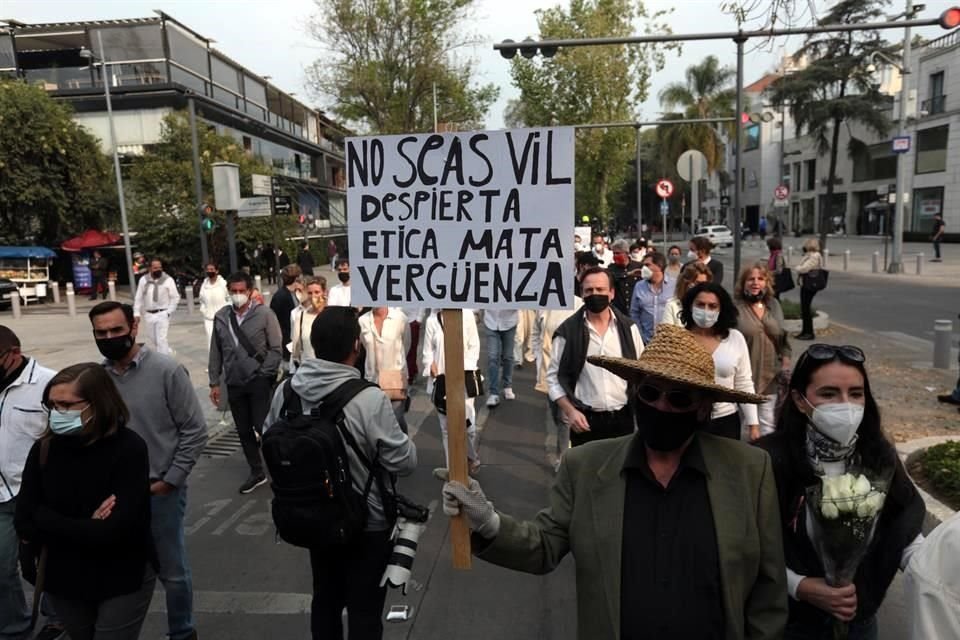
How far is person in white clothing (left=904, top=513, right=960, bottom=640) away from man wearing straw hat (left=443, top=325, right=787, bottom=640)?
40 cm

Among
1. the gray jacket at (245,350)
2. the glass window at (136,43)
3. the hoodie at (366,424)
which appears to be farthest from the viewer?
the glass window at (136,43)

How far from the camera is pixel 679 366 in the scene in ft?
6.33

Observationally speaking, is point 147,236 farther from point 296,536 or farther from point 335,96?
point 296,536

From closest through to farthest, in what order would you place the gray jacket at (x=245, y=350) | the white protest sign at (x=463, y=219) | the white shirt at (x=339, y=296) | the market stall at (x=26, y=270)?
1. the white protest sign at (x=463, y=219)
2. the gray jacket at (x=245, y=350)
3. the white shirt at (x=339, y=296)
4. the market stall at (x=26, y=270)

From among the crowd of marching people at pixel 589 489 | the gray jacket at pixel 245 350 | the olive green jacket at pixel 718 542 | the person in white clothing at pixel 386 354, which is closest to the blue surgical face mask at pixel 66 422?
the crowd of marching people at pixel 589 489

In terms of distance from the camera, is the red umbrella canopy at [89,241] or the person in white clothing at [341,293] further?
the red umbrella canopy at [89,241]

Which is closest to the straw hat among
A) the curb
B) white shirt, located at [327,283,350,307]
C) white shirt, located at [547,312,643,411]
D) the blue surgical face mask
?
the blue surgical face mask

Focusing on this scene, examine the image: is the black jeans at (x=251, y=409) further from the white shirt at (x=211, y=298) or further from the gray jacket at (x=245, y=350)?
the white shirt at (x=211, y=298)

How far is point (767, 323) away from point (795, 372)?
2.78m

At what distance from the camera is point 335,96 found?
29.3 m

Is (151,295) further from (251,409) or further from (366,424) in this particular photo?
(366,424)

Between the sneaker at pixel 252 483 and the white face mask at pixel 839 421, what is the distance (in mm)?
5003

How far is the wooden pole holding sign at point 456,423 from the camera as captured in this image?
2.08 meters

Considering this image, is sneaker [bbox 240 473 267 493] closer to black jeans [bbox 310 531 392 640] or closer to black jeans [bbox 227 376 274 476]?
black jeans [bbox 227 376 274 476]
